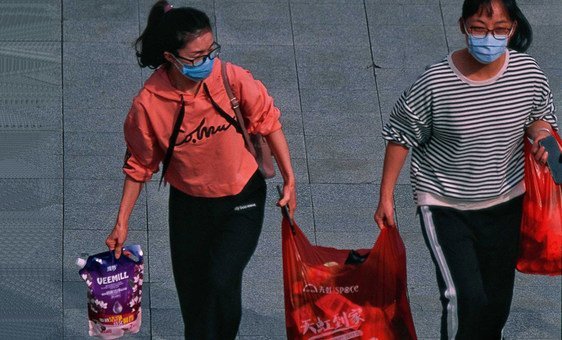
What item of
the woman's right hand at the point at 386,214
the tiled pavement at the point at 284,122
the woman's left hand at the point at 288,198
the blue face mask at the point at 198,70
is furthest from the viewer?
the tiled pavement at the point at 284,122

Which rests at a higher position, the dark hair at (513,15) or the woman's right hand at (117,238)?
the dark hair at (513,15)

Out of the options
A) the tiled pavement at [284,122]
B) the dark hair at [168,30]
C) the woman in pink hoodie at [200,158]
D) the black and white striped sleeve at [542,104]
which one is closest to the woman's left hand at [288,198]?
the woman in pink hoodie at [200,158]

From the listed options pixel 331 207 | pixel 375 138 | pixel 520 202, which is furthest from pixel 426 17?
pixel 520 202

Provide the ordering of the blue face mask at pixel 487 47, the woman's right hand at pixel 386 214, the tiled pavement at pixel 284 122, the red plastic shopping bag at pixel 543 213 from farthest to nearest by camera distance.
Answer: the tiled pavement at pixel 284 122
the woman's right hand at pixel 386 214
the red plastic shopping bag at pixel 543 213
the blue face mask at pixel 487 47

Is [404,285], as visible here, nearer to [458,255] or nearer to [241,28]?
[458,255]

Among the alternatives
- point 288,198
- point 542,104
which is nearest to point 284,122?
point 288,198

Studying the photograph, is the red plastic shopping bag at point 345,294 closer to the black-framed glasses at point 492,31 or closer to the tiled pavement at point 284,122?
the tiled pavement at point 284,122

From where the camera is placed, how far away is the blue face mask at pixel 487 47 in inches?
206

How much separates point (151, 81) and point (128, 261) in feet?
2.81

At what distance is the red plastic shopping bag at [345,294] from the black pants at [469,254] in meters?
0.23

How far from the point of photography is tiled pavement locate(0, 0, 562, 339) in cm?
691

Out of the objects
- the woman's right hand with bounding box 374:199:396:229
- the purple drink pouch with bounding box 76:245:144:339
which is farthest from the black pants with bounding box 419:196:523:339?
the purple drink pouch with bounding box 76:245:144:339

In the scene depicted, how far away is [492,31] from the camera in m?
5.30

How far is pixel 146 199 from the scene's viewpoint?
7.64 metres
